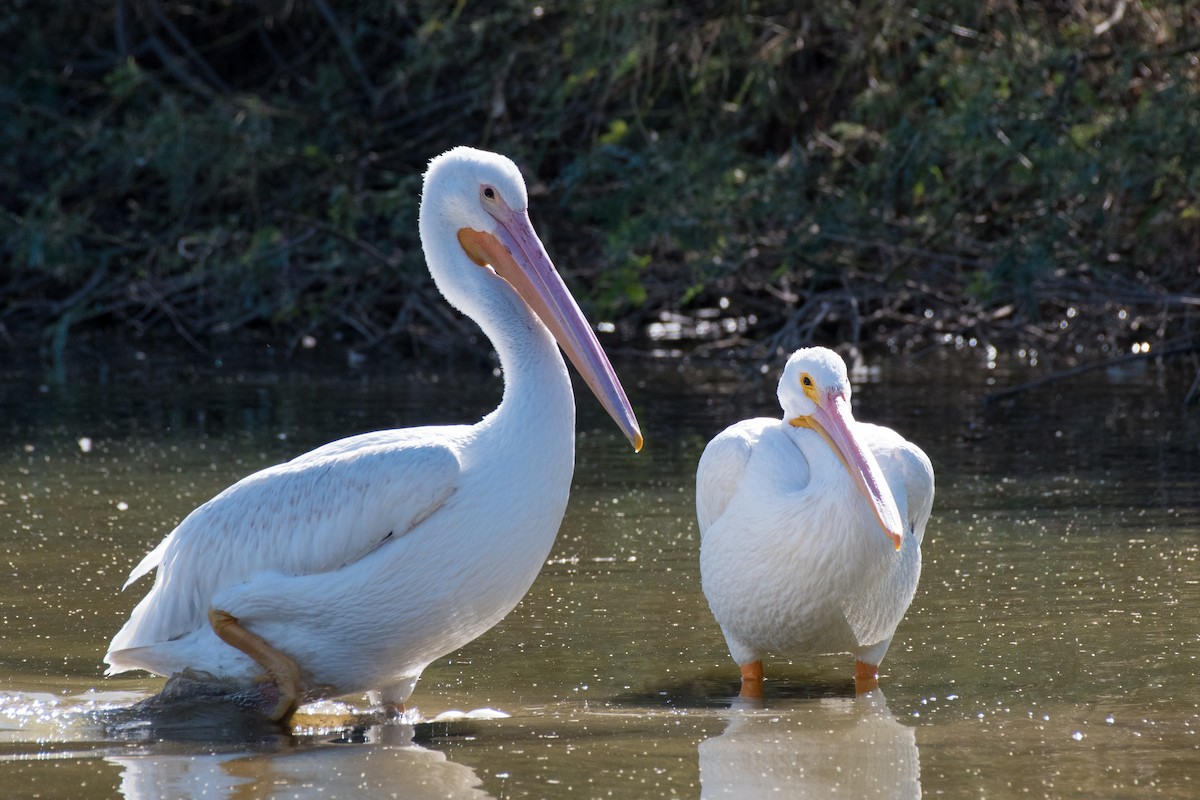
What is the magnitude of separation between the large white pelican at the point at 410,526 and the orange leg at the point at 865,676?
0.79 meters

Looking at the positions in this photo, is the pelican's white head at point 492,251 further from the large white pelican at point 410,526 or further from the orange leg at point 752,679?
the orange leg at point 752,679

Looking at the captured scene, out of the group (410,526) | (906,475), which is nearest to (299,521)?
(410,526)

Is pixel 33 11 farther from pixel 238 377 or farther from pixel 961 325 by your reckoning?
pixel 961 325

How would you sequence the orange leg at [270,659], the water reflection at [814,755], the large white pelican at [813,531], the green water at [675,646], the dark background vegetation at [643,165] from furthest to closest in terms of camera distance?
the dark background vegetation at [643,165]
the large white pelican at [813,531]
the orange leg at [270,659]
the green water at [675,646]
the water reflection at [814,755]

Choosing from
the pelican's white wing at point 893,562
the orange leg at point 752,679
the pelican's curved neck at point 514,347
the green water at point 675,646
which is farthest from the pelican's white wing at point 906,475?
the pelican's curved neck at point 514,347

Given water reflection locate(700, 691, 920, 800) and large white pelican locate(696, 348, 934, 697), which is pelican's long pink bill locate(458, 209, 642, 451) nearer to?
large white pelican locate(696, 348, 934, 697)

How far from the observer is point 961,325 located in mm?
8938

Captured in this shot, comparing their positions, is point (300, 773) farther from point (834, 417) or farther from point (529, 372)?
point (834, 417)

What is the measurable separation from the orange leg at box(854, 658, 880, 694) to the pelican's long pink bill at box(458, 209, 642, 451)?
738 mm

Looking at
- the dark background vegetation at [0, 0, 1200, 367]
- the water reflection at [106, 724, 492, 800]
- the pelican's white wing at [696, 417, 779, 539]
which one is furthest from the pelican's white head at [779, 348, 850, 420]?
the dark background vegetation at [0, 0, 1200, 367]

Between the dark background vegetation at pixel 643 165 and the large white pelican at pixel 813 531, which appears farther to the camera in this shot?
the dark background vegetation at pixel 643 165

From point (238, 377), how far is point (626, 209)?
2.30 m

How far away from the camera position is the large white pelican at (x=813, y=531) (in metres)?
3.72

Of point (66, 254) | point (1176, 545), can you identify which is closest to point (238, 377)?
point (66, 254)
